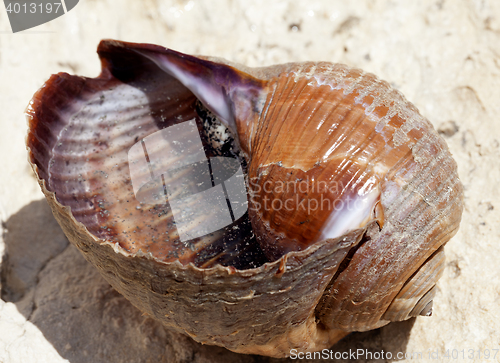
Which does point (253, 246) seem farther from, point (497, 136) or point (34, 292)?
point (497, 136)

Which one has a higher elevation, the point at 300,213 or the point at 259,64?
the point at 259,64

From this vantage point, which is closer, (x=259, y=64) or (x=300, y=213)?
(x=300, y=213)

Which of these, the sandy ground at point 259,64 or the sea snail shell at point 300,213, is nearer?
the sea snail shell at point 300,213

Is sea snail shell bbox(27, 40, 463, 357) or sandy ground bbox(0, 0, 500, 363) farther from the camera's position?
sandy ground bbox(0, 0, 500, 363)

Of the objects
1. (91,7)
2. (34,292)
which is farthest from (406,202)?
(91,7)
